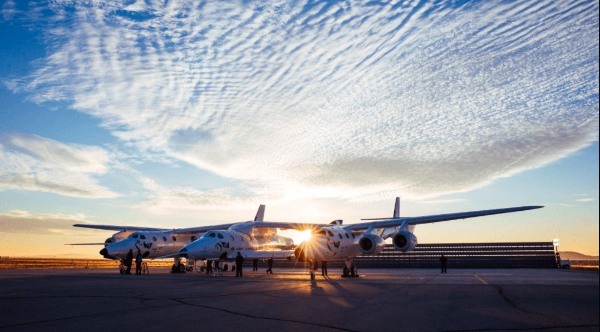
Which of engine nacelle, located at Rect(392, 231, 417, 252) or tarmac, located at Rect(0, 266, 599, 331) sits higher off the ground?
engine nacelle, located at Rect(392, 231, 417, 252)

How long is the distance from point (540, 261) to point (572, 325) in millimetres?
56319

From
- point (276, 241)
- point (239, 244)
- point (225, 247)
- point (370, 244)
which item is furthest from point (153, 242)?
point (370, 244)

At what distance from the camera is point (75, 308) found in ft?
32.5

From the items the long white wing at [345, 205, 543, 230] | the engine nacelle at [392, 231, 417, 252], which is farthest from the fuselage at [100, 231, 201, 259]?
the engine nacelle at [392, 231, 417, 252]

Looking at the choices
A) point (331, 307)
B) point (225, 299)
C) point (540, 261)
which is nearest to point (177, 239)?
point (225, 299)

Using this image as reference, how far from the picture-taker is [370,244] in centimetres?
2588

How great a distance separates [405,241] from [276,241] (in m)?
14.0

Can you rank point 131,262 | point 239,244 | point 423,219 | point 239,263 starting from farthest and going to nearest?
point 239,244 < point 131,262 < point 423,219 < point 239,263

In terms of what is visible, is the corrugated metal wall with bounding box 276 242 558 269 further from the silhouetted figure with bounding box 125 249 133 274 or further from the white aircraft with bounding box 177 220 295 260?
the silhouetted figure with bounding box 125 249 133 274

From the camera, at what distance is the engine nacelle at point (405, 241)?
82.3 feet

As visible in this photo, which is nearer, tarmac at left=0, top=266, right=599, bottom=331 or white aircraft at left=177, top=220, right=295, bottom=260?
tarmac at left=0, top=266, right=599, bottom=331

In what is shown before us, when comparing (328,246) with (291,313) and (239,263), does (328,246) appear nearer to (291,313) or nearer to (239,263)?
(239,263)

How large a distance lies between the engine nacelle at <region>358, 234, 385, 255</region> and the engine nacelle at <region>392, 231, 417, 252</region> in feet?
3.20

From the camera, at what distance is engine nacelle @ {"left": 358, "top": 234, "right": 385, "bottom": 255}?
25688 millimetres
